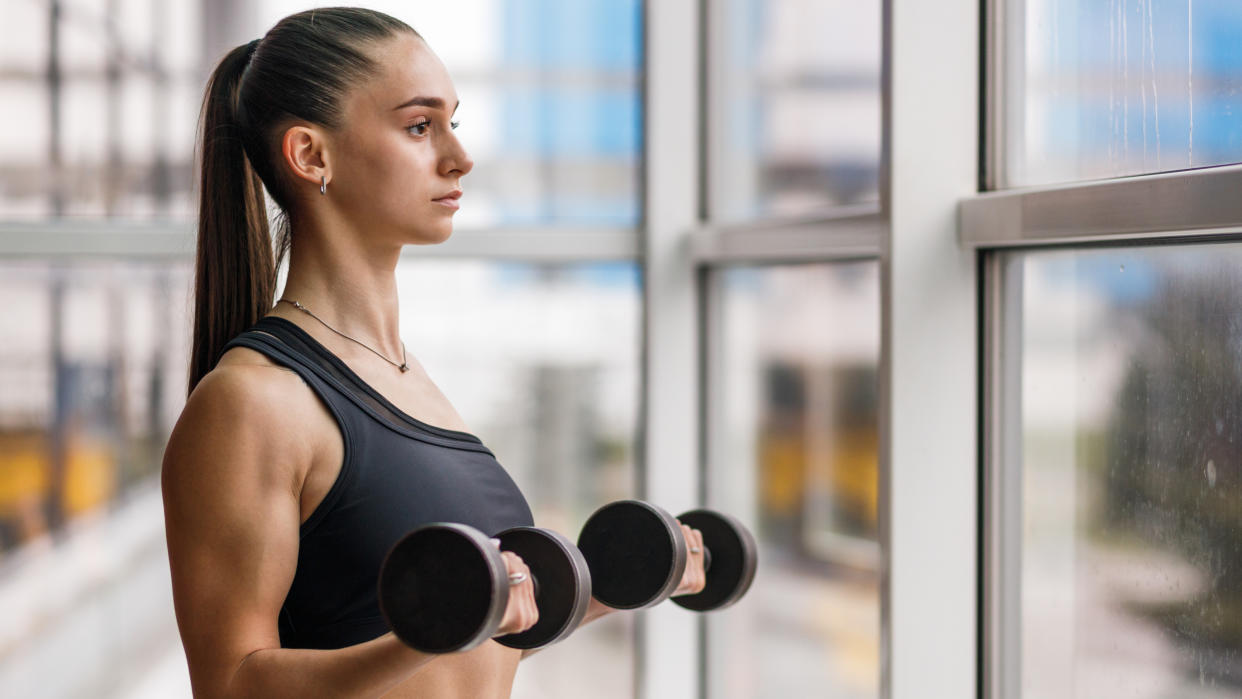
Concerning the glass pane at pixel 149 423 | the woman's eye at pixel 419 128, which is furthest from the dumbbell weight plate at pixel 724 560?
the glass pane at pixel 149 423

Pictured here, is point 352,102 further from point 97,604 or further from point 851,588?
point 97,604

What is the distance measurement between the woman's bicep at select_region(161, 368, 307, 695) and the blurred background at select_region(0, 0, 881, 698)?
36.9 inches

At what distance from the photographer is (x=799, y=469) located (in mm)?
1883

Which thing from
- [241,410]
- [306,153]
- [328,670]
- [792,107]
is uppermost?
[792,107]

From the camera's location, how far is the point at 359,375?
3.44 feet

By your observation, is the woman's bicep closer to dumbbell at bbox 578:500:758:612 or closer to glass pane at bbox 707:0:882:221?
dumbbell at bbox 578:500:758:612

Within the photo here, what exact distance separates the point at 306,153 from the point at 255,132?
0.24 feet

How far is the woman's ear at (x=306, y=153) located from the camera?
1.03 meters

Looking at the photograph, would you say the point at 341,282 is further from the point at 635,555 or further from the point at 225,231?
the point at 635,555

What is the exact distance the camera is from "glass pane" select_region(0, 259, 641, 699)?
6.63 ft

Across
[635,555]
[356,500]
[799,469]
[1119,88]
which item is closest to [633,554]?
[635,555]

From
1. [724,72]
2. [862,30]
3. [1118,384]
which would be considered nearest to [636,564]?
[1118,384]

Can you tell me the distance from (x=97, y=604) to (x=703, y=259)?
1312 mm

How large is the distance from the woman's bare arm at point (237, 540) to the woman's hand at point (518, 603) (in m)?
0.12
